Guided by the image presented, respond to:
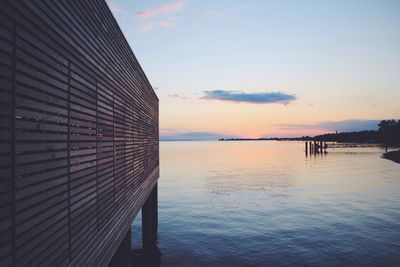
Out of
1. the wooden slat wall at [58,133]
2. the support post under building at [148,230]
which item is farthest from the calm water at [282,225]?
the wooden slat wall at [58,133]

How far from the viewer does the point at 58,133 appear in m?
4.75

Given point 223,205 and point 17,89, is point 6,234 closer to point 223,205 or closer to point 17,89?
point 17,89

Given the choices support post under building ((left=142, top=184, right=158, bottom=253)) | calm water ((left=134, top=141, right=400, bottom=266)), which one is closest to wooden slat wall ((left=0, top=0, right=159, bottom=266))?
support post under building ((left=142, top=184, right=158, bottom=253))

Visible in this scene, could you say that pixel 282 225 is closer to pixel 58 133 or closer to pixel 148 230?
pixel 148 230

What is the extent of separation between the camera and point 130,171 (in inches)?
444

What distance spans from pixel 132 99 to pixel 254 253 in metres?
11.5

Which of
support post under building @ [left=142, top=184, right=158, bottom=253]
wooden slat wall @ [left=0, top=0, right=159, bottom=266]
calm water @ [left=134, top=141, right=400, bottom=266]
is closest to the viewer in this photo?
wooden slat wall @ [left=0, top=0, right=159, bottom=266]

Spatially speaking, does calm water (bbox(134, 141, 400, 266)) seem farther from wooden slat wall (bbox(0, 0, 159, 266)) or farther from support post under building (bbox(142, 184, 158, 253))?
wooden slat wall (bbox(0, 0, 159, 266))

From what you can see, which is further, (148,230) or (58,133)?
(148,230)

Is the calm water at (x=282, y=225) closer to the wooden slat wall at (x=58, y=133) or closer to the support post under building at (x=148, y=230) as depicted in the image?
the support post under building at (x=148, y=230)

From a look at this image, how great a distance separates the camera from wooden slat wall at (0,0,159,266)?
3.32 metres

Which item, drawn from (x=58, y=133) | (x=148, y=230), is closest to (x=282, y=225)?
(x=148, y=230)

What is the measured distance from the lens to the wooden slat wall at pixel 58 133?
10.9 ft

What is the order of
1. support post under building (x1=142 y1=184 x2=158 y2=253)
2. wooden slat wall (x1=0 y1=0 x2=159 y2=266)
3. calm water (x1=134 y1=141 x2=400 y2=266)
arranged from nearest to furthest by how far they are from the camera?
1. wooden slat wall (x1=0 y1=0 x2=159 y2=266)
2. calm water (x1=134 y1=141 x2=400 y2=266)
3. support post under building (x1=142 y1=184 x2=158 y2=253)
